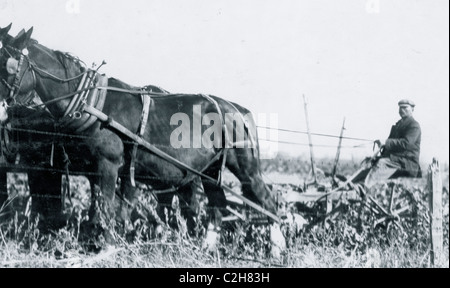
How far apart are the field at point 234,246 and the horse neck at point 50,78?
3.58ft

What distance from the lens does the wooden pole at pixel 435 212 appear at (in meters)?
6.11

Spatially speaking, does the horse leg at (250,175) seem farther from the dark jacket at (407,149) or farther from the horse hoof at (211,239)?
the dark jacket at (407,149)

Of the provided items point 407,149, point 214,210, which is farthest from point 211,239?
point 407,149

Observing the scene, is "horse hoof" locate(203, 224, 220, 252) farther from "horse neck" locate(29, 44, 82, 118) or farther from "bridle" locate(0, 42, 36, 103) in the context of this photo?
"bridle" locate(0, 42, 36, 103)

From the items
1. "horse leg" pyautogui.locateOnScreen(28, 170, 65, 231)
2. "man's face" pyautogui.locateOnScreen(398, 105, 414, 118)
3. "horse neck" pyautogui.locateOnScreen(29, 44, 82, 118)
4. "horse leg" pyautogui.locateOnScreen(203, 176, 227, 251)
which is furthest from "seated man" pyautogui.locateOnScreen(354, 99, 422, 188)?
"horse neck" pyautogui.locateOnScreen(29, 44, 82, 118)

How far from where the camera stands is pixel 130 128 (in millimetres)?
5867

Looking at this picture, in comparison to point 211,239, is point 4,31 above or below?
above

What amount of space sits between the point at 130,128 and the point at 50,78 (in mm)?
905

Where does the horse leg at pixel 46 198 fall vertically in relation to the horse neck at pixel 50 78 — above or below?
below

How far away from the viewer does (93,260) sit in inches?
204

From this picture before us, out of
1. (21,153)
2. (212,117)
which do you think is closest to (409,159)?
(212,117)

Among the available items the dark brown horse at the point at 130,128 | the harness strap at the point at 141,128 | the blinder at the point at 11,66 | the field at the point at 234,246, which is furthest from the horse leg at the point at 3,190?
the harness strap at the point at 141,128

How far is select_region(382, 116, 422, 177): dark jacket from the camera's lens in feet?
23.5

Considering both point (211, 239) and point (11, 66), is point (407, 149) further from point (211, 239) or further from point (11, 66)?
point (11, 66)
